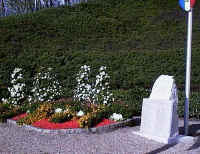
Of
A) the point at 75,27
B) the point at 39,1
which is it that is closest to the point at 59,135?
the point at 75,27

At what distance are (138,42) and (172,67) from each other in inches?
239

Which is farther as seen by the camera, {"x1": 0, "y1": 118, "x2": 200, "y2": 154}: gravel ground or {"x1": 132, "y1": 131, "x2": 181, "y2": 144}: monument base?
{"x1": 132, "y1": 131, "x2": 181, "y2": 144}: monument base

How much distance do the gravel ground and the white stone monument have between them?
0.19 m

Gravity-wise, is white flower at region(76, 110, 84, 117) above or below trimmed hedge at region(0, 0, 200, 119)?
below

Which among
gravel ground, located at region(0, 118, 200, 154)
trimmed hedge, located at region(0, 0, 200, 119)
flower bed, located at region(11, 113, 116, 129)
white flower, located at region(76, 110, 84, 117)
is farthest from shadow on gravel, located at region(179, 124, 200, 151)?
white flower, located at region(76, 110, 84, 117)

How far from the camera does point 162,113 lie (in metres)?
5.25

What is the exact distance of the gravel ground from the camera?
15.7ft

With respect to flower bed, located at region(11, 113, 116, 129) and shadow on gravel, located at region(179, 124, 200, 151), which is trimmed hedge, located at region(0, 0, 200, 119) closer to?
shadow on gravel, located at region(179, 124, 200, 151)

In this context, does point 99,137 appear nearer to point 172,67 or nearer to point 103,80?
point 103,80

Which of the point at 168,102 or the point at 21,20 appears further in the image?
the point at 21,20

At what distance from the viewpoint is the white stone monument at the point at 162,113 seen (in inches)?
205

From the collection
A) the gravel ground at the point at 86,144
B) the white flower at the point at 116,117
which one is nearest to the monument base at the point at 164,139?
the gravel ground at the point at 86,144

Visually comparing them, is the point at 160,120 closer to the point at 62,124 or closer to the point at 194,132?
the point at 194,132

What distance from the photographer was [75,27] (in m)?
17.2
